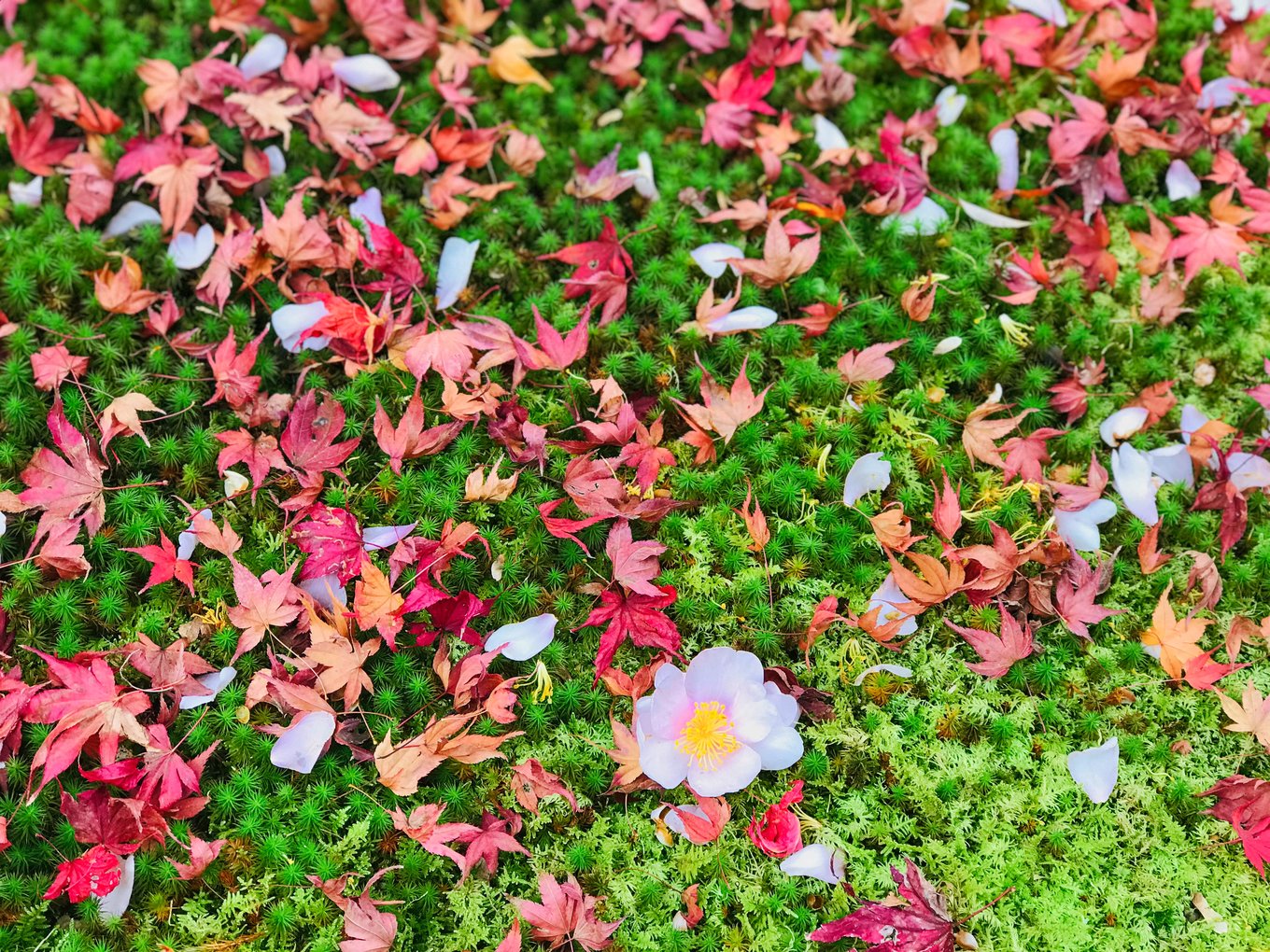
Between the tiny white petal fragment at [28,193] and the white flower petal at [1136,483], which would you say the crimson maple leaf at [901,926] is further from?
the tiny white petal fragment at [28,193]

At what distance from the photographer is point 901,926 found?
2.09 meters

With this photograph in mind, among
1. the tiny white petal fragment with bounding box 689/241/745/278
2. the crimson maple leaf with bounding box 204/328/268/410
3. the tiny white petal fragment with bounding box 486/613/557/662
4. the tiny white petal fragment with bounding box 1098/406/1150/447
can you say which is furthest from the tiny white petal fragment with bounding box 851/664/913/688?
the crimson maple leaf with bounding box 204/328/268/410

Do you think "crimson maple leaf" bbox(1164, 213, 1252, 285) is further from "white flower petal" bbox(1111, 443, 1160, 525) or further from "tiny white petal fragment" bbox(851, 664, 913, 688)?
"tiny white petal fragment" bbox(851, 664, 913, 688)

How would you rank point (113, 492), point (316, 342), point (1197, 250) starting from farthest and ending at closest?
point (1197, 250) → point (316, 342) → point (113, 492)

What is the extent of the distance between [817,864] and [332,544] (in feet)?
4.67

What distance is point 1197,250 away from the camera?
2926mm

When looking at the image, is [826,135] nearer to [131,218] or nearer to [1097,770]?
[1097,770]

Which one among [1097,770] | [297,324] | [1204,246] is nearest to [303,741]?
[297,324]

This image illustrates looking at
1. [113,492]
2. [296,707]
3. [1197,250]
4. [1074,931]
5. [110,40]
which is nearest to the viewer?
[1074,931]

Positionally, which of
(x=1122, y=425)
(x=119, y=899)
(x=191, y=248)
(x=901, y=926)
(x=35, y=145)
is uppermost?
(x=35, y=145)

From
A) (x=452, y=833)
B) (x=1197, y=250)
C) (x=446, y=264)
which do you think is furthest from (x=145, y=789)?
(x=1197, y=250)

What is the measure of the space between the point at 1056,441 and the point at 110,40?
11.1ft

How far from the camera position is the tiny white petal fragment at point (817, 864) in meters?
2.18

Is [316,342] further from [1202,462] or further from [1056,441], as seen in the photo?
[1202,462]
